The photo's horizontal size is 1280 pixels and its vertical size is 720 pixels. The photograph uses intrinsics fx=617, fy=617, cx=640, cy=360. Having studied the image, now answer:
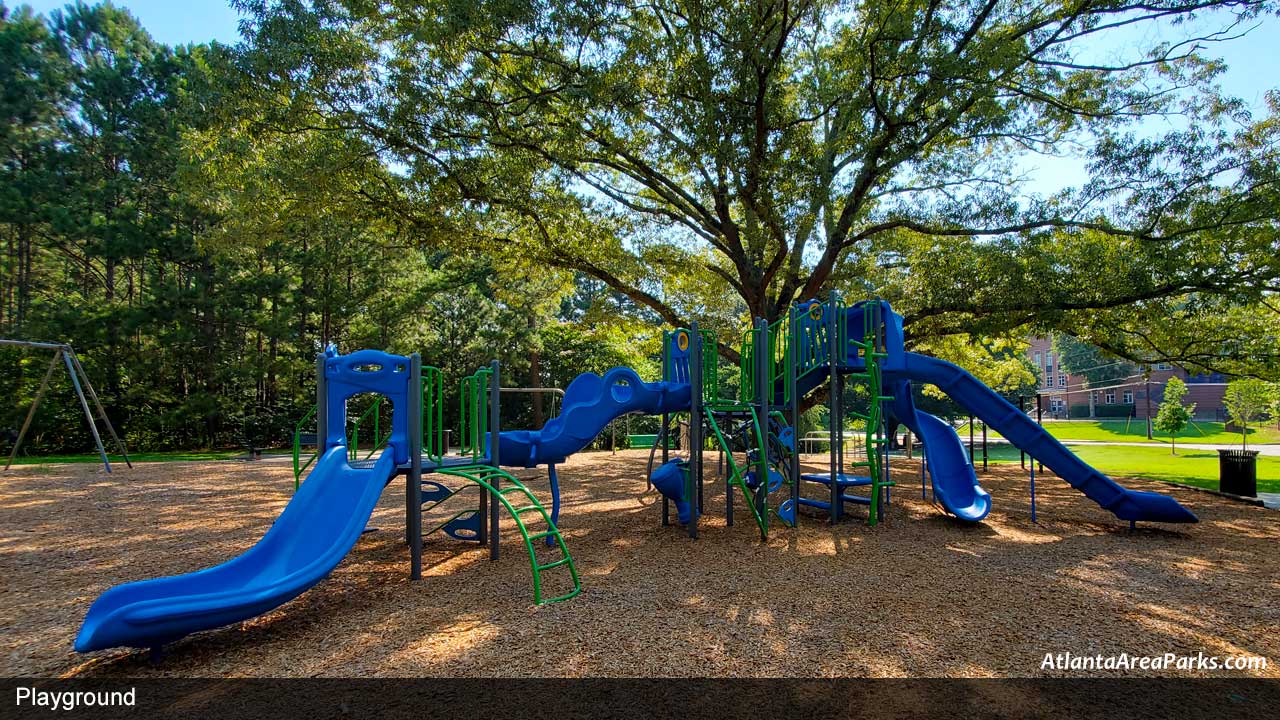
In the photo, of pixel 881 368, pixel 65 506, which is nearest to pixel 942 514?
pixel 881 368

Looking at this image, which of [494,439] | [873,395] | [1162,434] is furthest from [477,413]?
[1162,434]

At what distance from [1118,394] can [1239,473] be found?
59509 mm

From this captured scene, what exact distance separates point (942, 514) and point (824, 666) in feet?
20.0

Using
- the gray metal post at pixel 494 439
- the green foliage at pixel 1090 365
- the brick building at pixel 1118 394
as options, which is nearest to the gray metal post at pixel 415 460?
the gray metal post at pixel 494 439

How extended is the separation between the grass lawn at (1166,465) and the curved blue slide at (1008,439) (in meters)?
6.93

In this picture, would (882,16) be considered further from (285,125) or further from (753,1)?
(285,125)

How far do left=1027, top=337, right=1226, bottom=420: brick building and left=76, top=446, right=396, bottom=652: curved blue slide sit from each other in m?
40.6

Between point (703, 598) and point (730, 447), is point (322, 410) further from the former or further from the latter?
point (730, 447)

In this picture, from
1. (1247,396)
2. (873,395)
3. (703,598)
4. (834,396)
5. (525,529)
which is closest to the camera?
(703,598)

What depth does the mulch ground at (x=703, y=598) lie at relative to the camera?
3.59 metres

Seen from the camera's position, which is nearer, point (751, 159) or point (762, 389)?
point (762, 389)

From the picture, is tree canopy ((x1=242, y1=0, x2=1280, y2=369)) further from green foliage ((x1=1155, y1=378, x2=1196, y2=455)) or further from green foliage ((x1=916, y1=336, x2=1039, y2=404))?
green foliage ((x1=1155, y1=378, x2=1196, y2=455))

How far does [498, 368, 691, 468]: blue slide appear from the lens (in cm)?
665

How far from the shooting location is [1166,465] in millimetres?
17547
